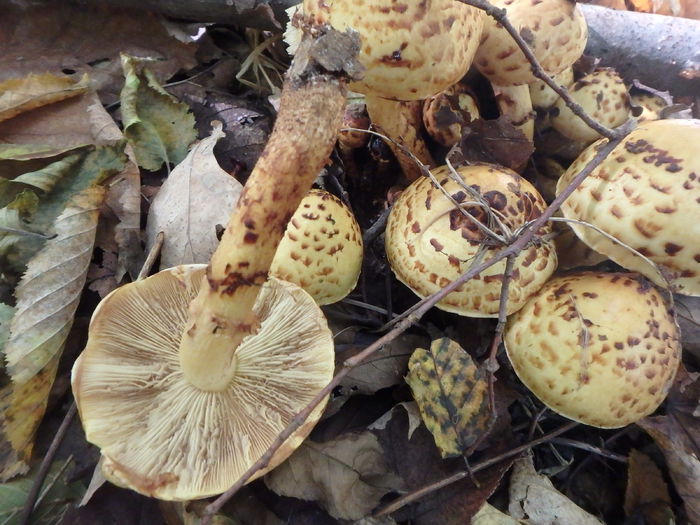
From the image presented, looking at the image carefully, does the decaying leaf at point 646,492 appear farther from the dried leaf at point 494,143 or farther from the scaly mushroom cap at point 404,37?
the scaly mushroom cap at point 404,37

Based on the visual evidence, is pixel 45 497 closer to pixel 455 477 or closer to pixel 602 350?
pixel 455 477

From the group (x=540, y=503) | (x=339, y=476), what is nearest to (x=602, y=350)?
(x=540, y=503)

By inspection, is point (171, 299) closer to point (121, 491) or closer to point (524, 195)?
point (121, 491)

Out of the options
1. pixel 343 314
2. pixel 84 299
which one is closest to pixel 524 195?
pixel 343 314

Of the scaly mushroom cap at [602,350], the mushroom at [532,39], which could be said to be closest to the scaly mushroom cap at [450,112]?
the mushroom at [532,39]

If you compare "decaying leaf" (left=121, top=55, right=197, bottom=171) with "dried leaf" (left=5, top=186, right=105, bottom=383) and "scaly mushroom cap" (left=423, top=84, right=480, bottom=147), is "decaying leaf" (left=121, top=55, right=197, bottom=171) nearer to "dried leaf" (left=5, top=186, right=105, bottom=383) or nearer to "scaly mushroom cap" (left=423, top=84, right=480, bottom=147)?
"dried leaf" (left=5, top=186, right=105, bottom=383)
